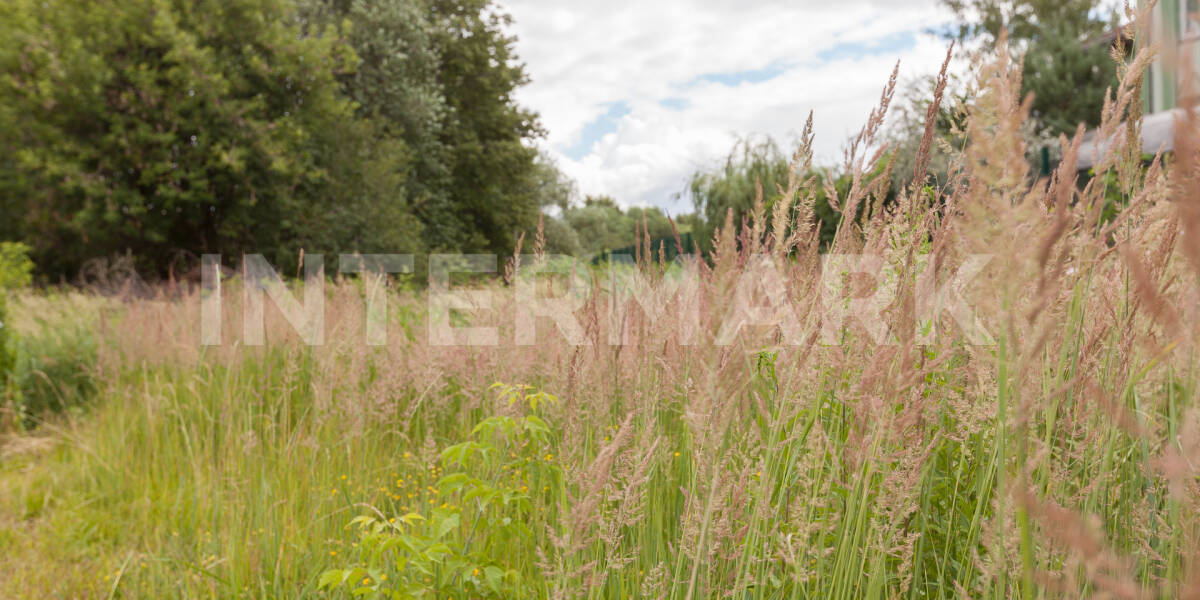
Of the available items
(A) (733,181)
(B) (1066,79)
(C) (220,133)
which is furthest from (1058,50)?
(C) (220,133)

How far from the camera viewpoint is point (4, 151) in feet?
48.1

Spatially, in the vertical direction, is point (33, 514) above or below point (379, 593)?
below

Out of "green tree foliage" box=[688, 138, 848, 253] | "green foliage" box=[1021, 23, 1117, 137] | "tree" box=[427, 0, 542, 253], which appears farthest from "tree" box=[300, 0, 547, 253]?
"green foliage" box=[1021, 23, 1117, 137]

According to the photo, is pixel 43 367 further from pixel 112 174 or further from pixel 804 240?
pixel 112 174

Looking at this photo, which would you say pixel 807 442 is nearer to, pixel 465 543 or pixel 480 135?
pixel 465 543

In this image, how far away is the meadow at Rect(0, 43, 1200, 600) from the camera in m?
0.80

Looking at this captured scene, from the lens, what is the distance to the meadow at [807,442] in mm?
804

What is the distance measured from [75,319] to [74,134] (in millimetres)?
10065

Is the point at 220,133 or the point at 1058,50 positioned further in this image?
the point at 1058,50

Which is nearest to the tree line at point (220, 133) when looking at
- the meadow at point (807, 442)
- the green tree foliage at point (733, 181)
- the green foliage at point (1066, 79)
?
the green tree foliage at point (733, 181)

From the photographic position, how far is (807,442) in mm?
1169

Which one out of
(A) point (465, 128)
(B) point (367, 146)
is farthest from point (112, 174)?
(A) point (465, 128)

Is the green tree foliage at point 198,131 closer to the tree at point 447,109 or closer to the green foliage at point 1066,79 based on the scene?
the tree at point 447,109

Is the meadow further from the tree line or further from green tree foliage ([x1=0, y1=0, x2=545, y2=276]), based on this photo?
green tree foliage ([x1=0, y1=0, x2=545, y2=276])
